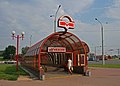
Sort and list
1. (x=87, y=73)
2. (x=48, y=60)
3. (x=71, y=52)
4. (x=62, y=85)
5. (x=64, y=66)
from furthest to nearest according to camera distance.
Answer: (x=48, y=60)
(x=64, y=66)
(x=71, y=52)
(x=87, y=73)
(x=62, y=85)

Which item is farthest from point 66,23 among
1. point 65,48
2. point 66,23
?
point 65,48

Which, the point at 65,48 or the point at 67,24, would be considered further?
the point at 65,48

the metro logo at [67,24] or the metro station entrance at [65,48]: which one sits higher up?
the metro logo at [67,24]

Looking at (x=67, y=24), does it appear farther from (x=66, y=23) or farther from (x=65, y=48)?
(x=65, y=48)

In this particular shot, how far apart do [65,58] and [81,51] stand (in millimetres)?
4656

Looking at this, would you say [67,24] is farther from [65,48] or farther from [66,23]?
[65,48]

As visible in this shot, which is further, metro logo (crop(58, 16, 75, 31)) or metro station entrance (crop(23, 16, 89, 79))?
metro station entrance (crop(23, 16, 89, 79))

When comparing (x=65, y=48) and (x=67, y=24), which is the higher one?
(x=67, y=24)

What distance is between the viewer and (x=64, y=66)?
28219mm

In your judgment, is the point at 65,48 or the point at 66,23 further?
the point at 65,48

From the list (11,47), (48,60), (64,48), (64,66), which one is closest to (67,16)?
(64,48)

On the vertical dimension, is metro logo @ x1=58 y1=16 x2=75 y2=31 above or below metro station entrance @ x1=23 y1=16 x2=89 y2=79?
above

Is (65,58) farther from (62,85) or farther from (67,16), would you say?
(62,85)

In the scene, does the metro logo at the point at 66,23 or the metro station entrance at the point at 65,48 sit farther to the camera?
the metro station entrance at the point at 65,48
